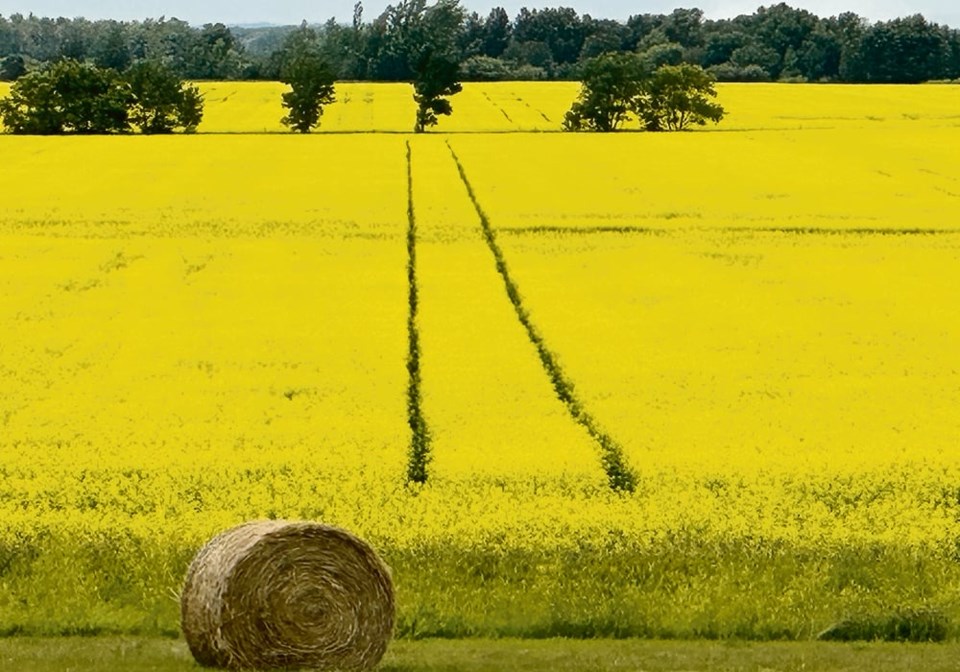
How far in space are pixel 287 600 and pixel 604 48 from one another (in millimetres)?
139569

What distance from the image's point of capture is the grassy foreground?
11.8m

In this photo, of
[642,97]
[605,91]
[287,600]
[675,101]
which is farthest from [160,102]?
[287,600]

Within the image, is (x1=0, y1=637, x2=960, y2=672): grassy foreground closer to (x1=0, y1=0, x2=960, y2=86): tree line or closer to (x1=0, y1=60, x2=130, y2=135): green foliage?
(x1=0, y1=60, x2=130, y2=135): green foliage

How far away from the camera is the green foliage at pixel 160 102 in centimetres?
7494

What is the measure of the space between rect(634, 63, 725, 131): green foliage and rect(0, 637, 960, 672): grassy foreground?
64.0 metres

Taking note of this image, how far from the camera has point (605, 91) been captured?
76.2 metres

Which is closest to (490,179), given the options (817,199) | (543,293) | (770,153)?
(817,199)

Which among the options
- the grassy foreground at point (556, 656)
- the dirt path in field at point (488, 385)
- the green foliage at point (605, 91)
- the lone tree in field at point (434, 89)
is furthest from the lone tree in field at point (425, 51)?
the grassy foreground at point (556, 656)

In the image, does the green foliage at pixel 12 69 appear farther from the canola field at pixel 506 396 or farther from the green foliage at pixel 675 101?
the canola field at pixel 506 396

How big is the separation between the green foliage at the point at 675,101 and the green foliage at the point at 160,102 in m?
19.7

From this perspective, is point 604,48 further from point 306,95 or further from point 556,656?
point 556,656

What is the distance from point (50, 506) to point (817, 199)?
1164 inches

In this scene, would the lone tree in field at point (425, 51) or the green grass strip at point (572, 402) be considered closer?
the green grass strip at point (572, 402)

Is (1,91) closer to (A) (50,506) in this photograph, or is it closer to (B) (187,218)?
(B) (187,218)
